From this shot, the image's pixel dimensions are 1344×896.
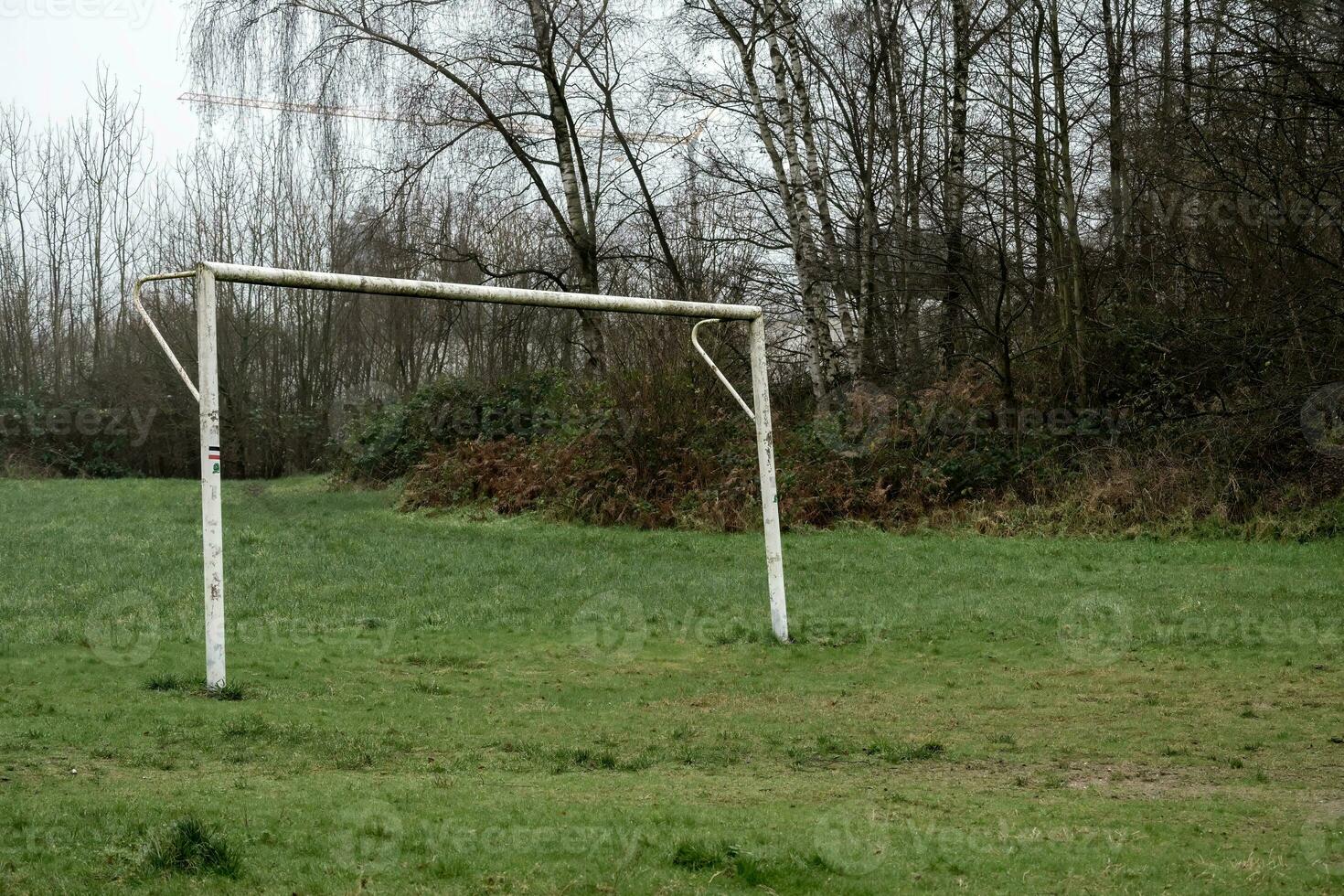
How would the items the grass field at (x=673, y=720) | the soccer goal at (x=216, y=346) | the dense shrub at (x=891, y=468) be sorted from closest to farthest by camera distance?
the grass field at (x=673, y=720) → the soccer goal at (x=216, y=346) → the dense shrub at (x=891, y=468)

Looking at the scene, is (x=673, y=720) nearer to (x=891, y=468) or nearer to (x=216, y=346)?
(x=216, y=346)

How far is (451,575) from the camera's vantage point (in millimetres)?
12875

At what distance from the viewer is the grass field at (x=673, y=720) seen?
4.24 meters

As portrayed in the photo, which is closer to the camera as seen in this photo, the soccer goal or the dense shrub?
the soccer goal

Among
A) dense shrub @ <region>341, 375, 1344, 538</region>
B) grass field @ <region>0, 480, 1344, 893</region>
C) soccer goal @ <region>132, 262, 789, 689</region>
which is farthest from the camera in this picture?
dense shrub @ <region>341, 375, 1344, 538</region>

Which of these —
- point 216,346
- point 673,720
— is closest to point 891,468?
point 673,720

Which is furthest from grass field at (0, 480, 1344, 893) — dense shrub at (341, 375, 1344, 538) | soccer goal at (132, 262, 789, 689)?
dense shrub at (341, 375, 1344, 538)

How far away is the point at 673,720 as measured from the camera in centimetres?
725

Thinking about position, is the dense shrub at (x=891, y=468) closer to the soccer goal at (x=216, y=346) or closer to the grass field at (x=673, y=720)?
the grass field at (x=673, y=720)

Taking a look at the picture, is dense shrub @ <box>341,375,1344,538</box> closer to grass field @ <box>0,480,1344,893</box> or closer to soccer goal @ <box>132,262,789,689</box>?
grass field @ <box>0,480,1344,893</box>

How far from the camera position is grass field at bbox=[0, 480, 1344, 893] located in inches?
167

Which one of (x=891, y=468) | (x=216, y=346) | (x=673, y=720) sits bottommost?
(x=673, y=720)

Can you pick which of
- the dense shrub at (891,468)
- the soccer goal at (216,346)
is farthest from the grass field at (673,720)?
the dense shrub at (891,468)

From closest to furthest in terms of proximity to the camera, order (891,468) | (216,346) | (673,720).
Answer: (673,720)
(216,346)
(891,468)
